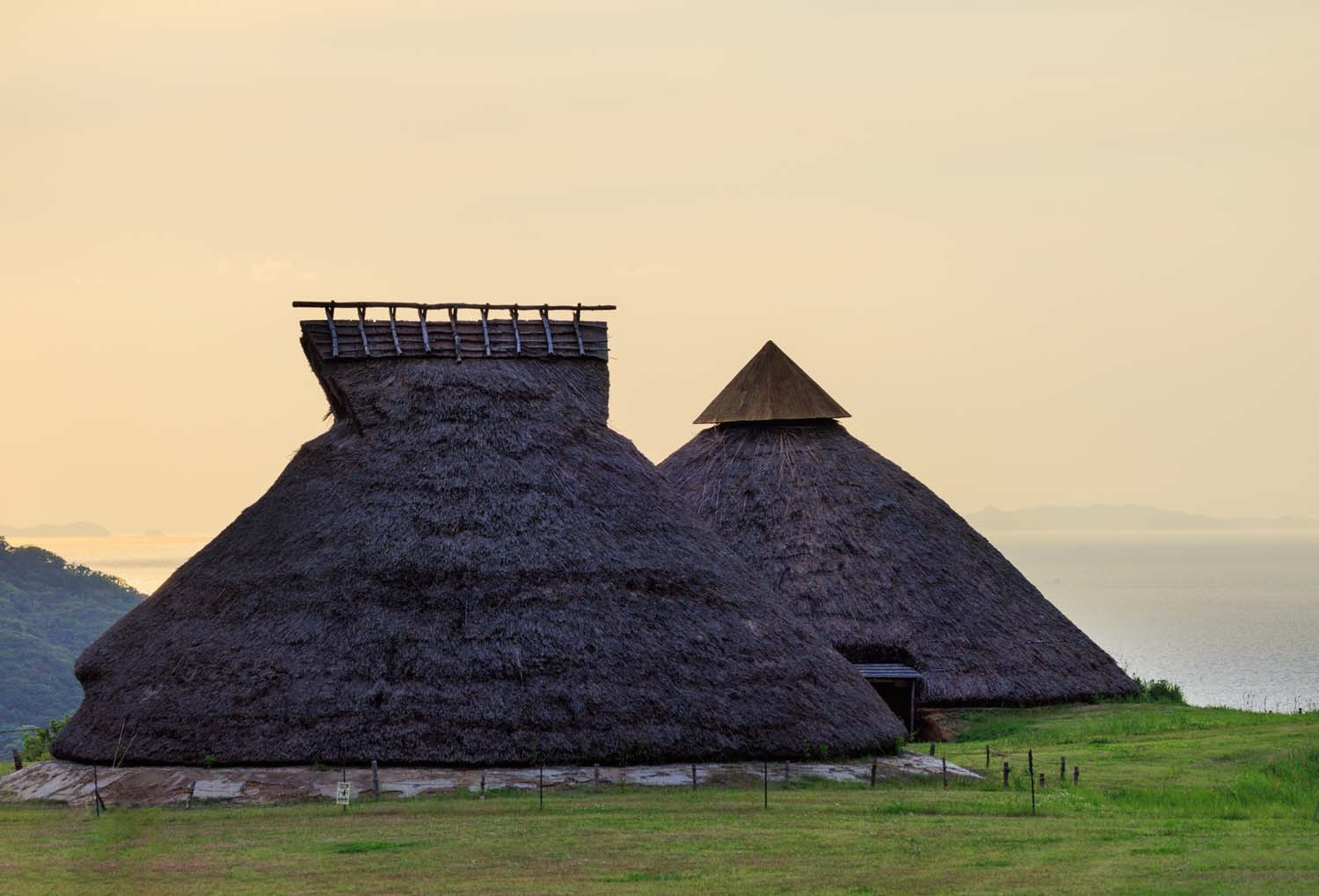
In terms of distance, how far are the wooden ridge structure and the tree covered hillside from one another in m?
76.6

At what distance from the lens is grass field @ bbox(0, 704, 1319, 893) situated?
26.0 meters

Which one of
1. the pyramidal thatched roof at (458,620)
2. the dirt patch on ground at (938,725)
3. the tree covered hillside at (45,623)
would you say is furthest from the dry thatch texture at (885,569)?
the tree covered hillside at (45,623)

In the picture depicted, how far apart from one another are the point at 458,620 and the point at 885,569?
19.1 meters

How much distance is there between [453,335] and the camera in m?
44.1

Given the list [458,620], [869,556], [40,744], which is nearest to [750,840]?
[458,620]

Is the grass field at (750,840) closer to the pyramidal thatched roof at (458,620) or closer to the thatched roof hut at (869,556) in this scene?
the pyramidal thatched roof at (458,620)

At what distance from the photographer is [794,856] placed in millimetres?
27609

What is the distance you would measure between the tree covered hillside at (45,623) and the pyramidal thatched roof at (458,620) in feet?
255

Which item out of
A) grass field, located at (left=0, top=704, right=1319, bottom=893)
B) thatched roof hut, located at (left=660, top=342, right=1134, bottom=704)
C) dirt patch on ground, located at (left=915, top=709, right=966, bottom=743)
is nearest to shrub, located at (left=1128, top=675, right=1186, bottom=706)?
thatched roof hut, located at (left=660, top=342, right=1134, bottom=704)

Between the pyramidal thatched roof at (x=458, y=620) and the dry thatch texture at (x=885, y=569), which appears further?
the dry thatch texture at (x=885, y=569)

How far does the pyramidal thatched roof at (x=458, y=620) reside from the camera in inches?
1423

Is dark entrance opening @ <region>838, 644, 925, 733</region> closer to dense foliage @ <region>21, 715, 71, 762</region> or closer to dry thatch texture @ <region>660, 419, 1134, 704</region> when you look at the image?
dry thatch texture @ <region>660, 419, 1134, 704</region>

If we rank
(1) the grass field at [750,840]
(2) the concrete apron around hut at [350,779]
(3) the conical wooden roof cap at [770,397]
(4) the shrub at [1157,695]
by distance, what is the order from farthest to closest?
(3) the conical wooden roof cap at [770,397], (4) the shrub at [1157,695], (2) the concrete apron around hut at [350,779], (1) the grass field at [750,840]

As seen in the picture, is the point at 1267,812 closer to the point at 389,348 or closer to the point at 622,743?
the point at 622,743
